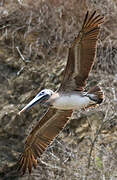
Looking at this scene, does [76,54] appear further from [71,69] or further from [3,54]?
[3,54]

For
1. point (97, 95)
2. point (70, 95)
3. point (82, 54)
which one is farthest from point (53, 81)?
point (82, 54)

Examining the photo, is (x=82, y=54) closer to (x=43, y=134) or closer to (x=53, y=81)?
(x=43, y=134)

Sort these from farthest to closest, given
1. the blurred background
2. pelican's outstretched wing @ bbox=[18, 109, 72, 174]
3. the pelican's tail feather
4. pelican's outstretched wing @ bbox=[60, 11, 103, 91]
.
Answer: the blurred background < pelican's outstretched wing @ bbox=[18, 109, 72, 174] < the pelican's tail feather < pelican's outstretched wing @ bbox=[60, 11, 103, 91]

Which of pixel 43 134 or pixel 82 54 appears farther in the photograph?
pixel 43 134

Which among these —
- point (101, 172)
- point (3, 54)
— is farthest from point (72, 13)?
point (101, 172)

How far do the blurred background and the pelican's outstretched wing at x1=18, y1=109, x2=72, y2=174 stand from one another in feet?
1.27

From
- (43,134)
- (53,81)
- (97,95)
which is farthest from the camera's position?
(53,81)

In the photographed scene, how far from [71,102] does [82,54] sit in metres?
0.56

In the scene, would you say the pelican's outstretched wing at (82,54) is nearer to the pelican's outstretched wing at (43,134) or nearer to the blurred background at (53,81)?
the pelican's outstretched wing at (43,134)

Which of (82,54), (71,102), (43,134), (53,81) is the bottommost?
(43,134)

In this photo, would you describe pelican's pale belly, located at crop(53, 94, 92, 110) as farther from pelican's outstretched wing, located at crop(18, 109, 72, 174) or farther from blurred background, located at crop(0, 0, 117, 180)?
blurred background, located at crop(0, 0, 117, 180)

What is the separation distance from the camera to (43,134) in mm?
5512

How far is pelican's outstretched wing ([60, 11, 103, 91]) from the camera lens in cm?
469

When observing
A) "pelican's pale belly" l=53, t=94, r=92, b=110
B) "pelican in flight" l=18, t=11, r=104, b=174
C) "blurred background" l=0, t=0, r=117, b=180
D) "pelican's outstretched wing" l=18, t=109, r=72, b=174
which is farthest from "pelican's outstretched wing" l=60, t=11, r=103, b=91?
"blurred background" l=0, t=0, r=117, b=180
